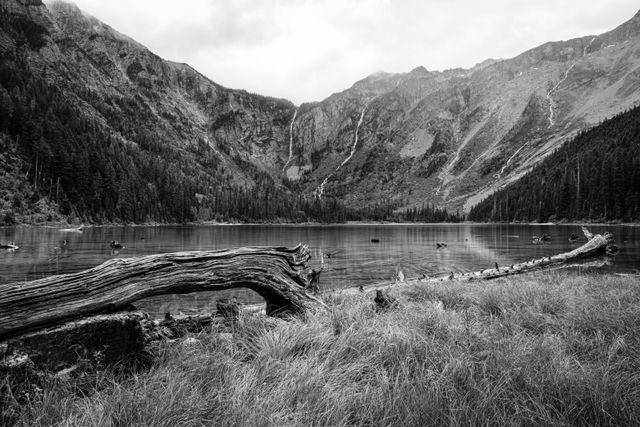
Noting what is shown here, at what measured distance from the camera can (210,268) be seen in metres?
6.33

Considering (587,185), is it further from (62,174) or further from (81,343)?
(62,174)

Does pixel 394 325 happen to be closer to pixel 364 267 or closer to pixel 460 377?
pixel 460 377

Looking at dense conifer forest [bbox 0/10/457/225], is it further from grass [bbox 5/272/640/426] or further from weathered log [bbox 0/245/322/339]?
grass [bbox 5/272/640/426]

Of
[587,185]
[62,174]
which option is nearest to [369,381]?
[62,174]

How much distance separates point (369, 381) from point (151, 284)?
355cm

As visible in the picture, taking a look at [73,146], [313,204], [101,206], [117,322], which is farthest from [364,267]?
[313,204]

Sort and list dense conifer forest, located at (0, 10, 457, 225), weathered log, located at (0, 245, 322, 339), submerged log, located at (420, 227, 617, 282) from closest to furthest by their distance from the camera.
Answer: weathered log, located at (0, 245, 322, 339) < submerged log, located at (420, 227, 617, 282) < dense conifer forest, located at (0, 10, 457, 225)

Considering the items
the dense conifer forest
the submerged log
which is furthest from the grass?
the dense conifer forest

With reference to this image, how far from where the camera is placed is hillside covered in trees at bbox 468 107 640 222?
94.4 meters

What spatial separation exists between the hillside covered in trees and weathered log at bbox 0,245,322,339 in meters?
113

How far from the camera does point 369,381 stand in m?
4.29

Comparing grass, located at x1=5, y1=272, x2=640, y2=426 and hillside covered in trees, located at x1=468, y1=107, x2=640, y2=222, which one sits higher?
hillside covered in trees, located at x1=468, y1=107, x2=640, y2=222

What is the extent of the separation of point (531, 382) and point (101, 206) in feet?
387

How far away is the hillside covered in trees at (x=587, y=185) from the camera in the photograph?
94.4 metres
